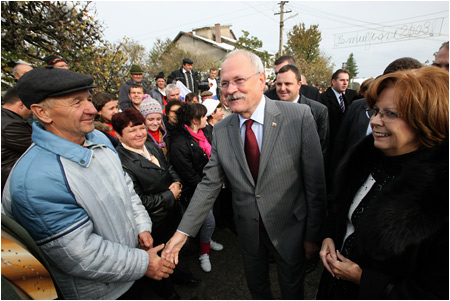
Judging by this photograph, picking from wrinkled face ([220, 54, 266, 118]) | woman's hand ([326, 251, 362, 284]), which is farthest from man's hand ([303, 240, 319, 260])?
wrinkled face ([220, 54, 266, 118])

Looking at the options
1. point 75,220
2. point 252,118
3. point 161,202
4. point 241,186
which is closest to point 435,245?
point 241,186

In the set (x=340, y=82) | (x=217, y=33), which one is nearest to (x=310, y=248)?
(x=340, y=82)

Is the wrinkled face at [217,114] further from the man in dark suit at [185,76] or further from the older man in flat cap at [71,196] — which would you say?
the man in dark suit at [185,76]

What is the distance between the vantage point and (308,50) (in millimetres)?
26844

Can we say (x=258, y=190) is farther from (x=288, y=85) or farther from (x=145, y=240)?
(x=288, y=85)

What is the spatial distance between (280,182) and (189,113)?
190 cm

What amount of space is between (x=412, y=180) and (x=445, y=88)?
46cm

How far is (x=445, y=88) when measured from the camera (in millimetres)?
1040

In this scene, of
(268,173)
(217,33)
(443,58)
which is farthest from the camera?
(217,33)

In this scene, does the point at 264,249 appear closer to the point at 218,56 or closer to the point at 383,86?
the point at 383,86

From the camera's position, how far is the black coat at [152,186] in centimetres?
222

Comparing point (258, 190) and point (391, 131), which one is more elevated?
point (391, 131)

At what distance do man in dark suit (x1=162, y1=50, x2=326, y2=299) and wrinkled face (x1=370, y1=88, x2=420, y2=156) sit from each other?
0.51m

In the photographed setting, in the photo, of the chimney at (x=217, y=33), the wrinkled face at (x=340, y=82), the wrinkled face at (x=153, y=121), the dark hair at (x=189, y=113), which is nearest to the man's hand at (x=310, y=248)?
the dark hair at (x=189, y=113)
